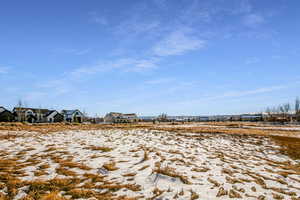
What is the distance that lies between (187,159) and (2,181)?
7.33m

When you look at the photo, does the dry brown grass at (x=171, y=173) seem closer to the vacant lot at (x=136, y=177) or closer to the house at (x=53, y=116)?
the vacant lot at (x=136, y=177)

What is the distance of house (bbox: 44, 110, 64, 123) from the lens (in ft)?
224

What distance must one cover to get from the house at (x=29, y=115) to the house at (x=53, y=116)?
147cm

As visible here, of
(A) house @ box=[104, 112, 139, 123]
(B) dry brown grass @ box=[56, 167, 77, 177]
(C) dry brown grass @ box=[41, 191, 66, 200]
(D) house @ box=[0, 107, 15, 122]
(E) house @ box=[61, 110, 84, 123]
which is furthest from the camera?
(E) house @ box=[61, 110, 84, 123]

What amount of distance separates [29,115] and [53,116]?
8.12 m

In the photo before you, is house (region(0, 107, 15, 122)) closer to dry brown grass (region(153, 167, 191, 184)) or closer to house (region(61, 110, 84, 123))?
house (region(61, 110, 84, 123))

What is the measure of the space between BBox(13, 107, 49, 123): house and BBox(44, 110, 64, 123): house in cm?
147

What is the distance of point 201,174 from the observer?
669 cm

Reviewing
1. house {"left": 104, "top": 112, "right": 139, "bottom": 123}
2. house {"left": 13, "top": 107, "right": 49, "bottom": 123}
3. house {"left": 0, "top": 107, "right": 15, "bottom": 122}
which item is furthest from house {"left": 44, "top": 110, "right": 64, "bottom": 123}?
house {"left": 104, "top": 112, "right": 139, "bottom": 123}

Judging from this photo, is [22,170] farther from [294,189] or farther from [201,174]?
[294,189]

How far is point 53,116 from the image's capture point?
69.6 meters

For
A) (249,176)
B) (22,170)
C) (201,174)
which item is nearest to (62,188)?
(22,170)

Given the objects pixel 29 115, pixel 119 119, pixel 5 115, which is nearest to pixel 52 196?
pixel 119 119

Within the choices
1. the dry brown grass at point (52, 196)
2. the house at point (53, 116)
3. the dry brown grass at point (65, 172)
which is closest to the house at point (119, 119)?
the house at point (53, 116)
